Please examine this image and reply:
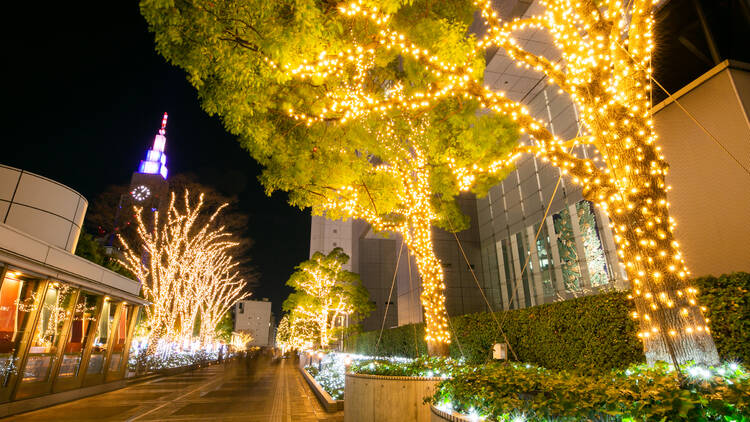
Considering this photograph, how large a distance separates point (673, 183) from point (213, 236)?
18.3 m

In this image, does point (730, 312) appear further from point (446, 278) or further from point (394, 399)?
point (446, 278)

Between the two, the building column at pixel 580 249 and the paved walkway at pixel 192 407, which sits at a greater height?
the building column at pixel 580 249

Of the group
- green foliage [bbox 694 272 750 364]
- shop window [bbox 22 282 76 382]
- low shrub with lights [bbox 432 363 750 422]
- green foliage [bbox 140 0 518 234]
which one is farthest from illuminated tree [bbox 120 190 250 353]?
green foliage [bbox 694 272 750 364]

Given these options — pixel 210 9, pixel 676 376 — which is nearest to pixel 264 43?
pixel 210 9

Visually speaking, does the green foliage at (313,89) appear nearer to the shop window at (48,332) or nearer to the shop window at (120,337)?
the shop window at (48,332)

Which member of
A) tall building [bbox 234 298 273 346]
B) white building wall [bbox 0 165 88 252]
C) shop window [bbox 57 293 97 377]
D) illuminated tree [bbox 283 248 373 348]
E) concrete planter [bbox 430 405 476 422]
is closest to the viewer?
concrete planter [bbox 430 405 476 422]

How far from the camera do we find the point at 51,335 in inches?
338

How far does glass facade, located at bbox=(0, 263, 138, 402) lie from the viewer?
23.3 ft

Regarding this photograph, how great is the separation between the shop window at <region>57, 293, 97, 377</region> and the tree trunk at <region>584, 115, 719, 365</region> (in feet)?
40.8

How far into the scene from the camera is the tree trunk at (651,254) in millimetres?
3482

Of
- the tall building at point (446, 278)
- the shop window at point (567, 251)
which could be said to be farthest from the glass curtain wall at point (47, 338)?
the shop window at point (567, 251)

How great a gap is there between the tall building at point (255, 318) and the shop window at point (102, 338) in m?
104

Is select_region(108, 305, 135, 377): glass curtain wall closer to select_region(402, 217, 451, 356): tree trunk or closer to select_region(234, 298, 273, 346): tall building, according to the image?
select_region(402, 217, 451, 356): tree trunk

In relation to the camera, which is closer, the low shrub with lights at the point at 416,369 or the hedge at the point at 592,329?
the hedge at the point at 592,329
